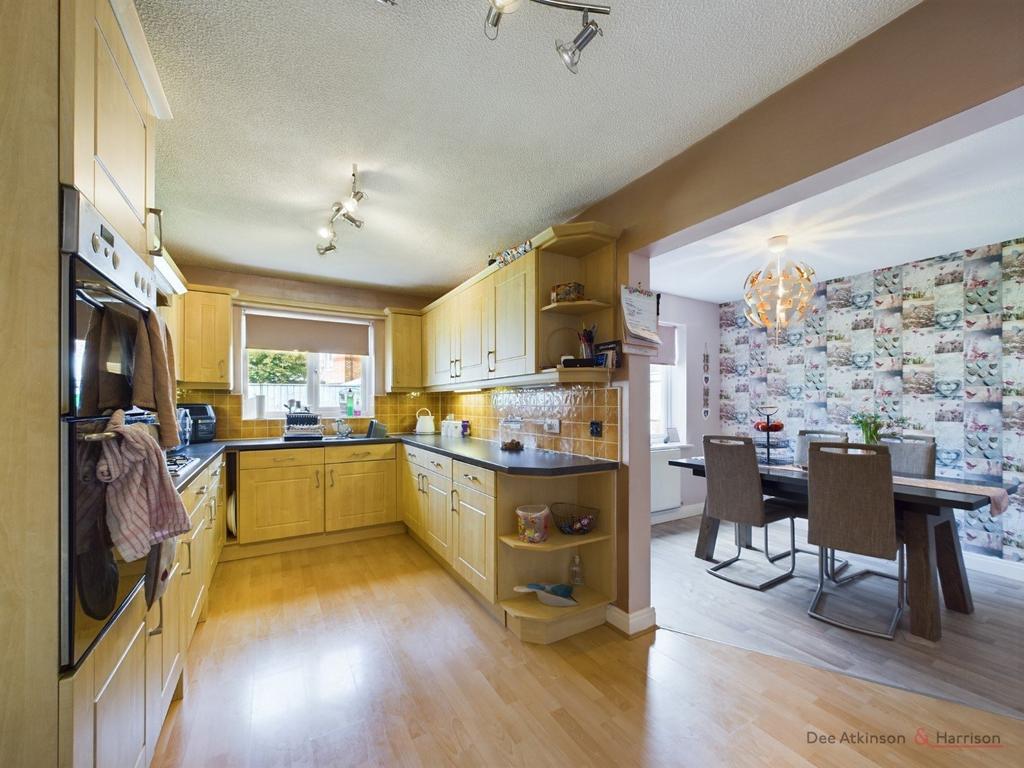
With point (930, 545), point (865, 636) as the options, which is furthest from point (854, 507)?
point (865, 636)

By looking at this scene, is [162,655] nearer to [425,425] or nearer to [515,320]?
[515,320]

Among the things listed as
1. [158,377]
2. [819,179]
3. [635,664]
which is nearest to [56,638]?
[158,377]

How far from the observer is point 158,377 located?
1.27 meters

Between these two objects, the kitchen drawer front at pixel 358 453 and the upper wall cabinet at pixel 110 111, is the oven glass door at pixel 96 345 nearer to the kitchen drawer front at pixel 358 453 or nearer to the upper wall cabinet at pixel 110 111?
the upper wall cabinet at pixel 110 111

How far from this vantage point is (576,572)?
249 centimetres

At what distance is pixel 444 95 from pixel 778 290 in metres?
2.72

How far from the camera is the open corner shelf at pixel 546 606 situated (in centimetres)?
220

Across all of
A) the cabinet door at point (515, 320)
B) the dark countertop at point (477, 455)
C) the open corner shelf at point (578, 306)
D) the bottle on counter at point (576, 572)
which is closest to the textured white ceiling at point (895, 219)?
the open corner shelf at point (578, 306)

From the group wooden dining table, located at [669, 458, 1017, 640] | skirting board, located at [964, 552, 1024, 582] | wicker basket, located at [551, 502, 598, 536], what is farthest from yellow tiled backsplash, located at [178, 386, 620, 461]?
skirting board, located at [964, 552, 1024, 582]

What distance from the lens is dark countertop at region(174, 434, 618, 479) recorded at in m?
2.18

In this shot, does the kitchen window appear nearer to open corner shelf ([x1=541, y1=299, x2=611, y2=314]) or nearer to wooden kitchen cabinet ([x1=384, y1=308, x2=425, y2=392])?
wooden kitchen cabinet ([x1=384, y1=308, x2=425, y2=392])

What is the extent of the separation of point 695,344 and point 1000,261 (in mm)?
2352

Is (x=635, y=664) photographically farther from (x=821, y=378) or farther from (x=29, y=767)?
(x=821, y=378)

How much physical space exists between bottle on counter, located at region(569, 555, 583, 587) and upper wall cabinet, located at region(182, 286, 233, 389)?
10.3ft
